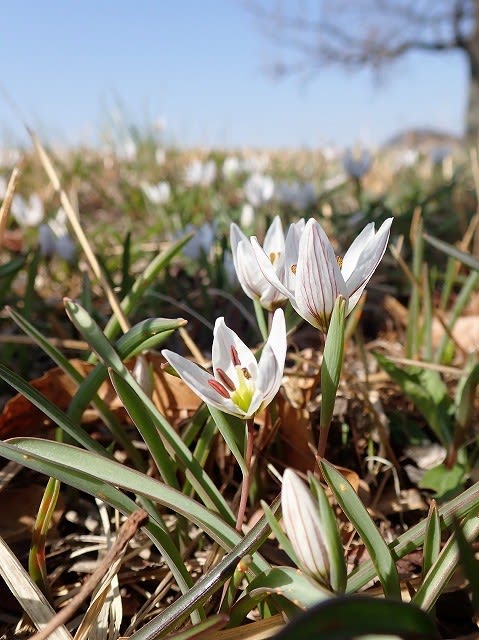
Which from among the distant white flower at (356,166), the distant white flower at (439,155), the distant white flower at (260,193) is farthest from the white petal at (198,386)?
the distant white flower at (439,155)

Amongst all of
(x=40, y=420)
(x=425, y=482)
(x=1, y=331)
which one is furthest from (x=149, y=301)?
(x=425, y=482)

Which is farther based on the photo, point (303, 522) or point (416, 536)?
point (416, 536)

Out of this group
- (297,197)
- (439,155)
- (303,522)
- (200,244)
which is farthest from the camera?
(439,155)

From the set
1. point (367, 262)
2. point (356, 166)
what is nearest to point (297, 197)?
point (356, 166)

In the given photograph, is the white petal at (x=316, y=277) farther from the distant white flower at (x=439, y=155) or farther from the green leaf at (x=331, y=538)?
the distant white flower at (x=439, y=155)

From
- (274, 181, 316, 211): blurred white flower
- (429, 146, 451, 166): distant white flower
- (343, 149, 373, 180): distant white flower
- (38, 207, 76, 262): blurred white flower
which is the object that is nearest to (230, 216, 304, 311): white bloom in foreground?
(38, 207, 76, 262): blurred white flower

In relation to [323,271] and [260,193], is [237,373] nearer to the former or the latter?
[323,271]

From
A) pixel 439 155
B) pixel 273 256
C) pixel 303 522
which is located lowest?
pixel 439 155
